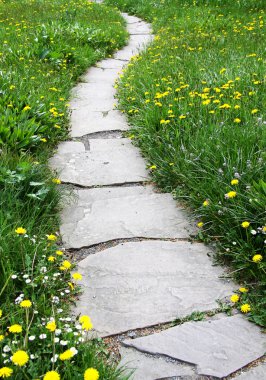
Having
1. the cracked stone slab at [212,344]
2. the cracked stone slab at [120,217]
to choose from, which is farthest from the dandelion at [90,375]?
the cracked stone slab at [120,217]

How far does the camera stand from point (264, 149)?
3189 millimetres

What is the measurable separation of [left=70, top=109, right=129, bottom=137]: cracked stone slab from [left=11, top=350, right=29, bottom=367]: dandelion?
323 cm

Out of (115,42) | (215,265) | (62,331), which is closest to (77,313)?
(62,331)

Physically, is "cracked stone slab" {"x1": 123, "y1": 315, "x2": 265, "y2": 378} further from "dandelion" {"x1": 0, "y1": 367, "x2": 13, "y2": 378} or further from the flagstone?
the flagstone

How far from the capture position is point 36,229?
9.40ft

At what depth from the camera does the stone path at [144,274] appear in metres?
2.05

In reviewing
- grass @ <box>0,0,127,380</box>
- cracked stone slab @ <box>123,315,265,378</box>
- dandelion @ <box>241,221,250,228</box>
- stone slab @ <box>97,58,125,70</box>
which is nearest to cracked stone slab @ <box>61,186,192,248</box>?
grass @ <box>0,0,127,380</box>

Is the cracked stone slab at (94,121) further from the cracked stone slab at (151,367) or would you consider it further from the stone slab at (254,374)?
the stone slab at (254,374)

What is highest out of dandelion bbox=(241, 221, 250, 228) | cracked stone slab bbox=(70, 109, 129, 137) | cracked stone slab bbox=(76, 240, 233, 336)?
dandelion bbox=(241, 221, 250, 228)

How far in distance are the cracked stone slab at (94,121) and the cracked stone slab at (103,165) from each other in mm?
380

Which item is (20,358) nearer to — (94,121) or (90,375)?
(90,375)

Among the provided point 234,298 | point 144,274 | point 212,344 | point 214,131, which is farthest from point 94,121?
point 212,344

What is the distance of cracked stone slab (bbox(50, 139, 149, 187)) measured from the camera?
3.76 m

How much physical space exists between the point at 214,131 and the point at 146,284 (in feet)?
5.16
